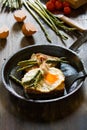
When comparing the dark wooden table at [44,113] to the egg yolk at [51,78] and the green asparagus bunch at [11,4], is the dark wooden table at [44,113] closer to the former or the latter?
the egg yolk at [51,78]

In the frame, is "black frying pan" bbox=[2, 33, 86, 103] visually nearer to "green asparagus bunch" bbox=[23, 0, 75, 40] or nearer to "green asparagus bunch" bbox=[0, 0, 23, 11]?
"green asparagus bunch" bbox=[23, 0, 75, 40]

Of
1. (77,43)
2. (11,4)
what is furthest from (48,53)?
(11,4)

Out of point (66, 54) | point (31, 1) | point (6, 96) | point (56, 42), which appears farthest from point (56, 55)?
point (31, 1)

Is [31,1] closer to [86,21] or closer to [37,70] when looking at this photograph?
[86,21]

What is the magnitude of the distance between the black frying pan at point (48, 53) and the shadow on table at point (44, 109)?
0.07 feet

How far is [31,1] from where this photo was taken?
1.64 m

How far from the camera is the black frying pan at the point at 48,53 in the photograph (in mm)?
1068

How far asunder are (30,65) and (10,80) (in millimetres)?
88

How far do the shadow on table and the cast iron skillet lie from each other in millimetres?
22

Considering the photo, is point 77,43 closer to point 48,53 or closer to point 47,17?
A: point 48,53

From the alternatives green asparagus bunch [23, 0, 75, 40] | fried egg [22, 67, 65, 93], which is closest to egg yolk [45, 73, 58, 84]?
fried egg [22, 67, 65, 93]

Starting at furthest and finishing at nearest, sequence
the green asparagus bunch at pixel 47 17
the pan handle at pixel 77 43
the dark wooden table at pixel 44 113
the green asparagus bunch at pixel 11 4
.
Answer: the green asparagus bunch at pixel 11 4
the green asparagus bunch at pixel 47 17
the pan handle at pixel 77 43
the dark wooden table at pixel 44 113

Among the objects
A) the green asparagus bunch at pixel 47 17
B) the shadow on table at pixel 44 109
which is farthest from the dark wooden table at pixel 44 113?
the green asparagus bunch at pixel 47 17

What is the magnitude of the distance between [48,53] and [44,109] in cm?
26
